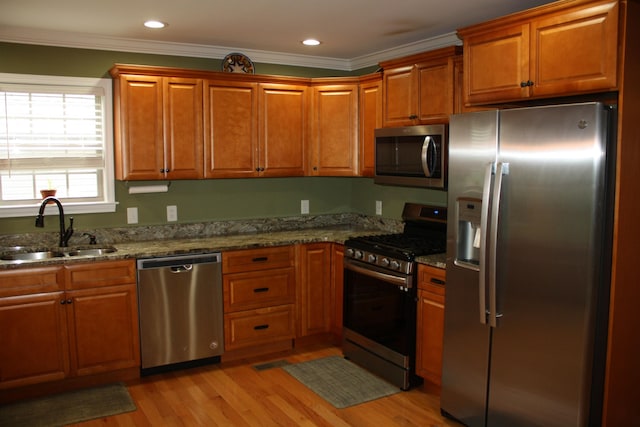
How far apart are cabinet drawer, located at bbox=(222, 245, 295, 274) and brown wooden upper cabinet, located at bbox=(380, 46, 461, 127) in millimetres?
1251

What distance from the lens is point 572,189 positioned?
8.47ft

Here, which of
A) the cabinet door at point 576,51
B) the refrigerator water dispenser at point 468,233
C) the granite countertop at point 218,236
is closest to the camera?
the cabinet door at point 576,51

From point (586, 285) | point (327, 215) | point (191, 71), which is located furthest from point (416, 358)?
point (191, 71)

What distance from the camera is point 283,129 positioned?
463 centimetres

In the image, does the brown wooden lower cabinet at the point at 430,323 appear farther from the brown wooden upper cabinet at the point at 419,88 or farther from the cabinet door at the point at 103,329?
the cabinet door at the point at 103,329

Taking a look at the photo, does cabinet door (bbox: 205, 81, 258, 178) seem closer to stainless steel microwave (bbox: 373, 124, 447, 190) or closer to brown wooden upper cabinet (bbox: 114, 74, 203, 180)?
brown wooden upper cabinet (bbox: 114, 74, 203, 180)

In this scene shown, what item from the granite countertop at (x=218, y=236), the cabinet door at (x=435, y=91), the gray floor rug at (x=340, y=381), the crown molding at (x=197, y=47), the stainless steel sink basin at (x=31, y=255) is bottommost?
the gray floor rug at (x=340, y=381)

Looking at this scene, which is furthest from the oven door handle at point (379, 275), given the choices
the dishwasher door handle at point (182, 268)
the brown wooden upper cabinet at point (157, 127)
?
the brown wooden upper cabinet at point (157, 127)

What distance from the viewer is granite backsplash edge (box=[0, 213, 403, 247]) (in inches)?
162

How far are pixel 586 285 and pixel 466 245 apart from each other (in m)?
0.72

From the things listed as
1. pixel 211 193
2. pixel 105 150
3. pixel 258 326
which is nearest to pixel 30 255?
pixel 105 150

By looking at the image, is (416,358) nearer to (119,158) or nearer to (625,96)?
(625,96)

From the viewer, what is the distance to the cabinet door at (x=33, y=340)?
351cm

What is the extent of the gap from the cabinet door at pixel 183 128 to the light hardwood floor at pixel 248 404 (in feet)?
4.91
